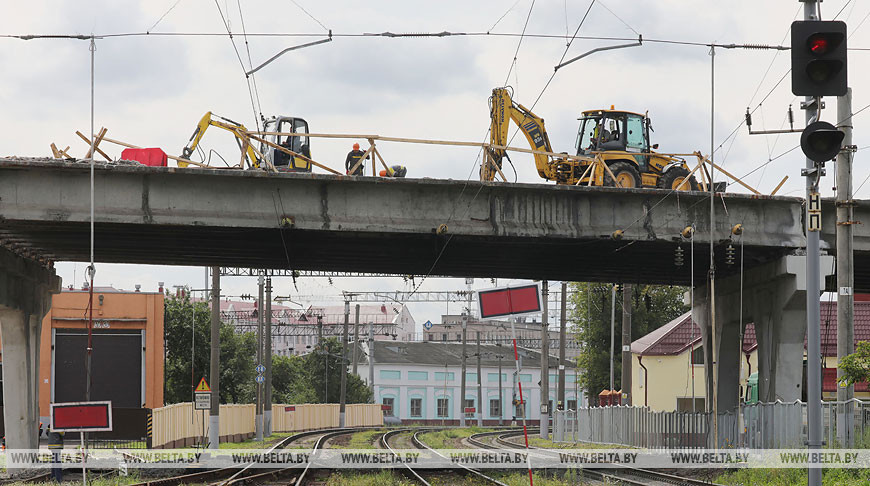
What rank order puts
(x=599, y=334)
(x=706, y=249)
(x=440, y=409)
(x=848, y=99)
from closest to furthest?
(x=848, y=99)
(x=706, y=249)
(x=599, y=334)
(x=440, y=409)

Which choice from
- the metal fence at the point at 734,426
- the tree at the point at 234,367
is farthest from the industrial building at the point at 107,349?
the metal fence at the point at 734,426

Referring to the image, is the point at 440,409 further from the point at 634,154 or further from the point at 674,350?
the point at 634,154

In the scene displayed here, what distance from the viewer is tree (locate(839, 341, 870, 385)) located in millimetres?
18828

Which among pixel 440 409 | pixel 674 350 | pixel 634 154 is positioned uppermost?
pixel 634 154

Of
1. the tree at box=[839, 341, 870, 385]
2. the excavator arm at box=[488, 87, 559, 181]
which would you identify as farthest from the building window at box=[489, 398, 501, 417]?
the tree at box=[839, 341, 870, 385]

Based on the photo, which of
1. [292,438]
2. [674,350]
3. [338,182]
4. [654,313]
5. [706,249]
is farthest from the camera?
[654,313]

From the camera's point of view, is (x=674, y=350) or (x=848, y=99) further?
(x=674, y=350)

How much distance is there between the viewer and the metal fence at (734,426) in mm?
20438

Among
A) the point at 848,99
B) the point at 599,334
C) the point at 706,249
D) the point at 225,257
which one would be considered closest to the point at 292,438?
the point at 225,257

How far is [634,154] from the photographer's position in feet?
91.7

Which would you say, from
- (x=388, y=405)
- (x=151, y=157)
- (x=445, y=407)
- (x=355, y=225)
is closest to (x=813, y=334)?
(x=355, y=225)

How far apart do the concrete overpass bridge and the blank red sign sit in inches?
384

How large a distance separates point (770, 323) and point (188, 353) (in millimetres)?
49536

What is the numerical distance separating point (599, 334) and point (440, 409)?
30104 millimetres
